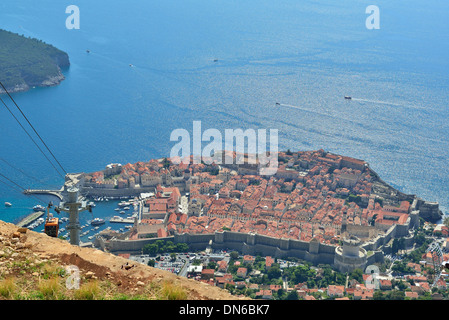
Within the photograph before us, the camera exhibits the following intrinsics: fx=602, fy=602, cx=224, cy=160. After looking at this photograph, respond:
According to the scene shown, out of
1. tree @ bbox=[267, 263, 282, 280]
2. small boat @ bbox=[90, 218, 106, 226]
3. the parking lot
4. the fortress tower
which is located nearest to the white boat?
small boat @ bbox=[90, 218, 106, 226]

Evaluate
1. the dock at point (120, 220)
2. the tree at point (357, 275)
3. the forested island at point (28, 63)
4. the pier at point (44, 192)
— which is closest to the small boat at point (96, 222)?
the dock at point (120, 220)

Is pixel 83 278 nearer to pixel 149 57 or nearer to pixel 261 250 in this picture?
pixel 261 250

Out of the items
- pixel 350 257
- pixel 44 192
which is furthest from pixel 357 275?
pixel 44 192

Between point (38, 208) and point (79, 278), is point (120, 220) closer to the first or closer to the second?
point (38, 208)

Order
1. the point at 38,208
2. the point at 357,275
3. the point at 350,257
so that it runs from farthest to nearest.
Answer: the point at 38,208, the point at 350,257, the point at 357,275

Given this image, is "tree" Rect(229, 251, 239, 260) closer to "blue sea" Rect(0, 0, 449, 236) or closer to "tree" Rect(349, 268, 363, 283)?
"tree" Rect(349, 268, 363, 283)

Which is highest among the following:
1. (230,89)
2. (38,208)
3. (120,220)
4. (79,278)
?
(230,89)
